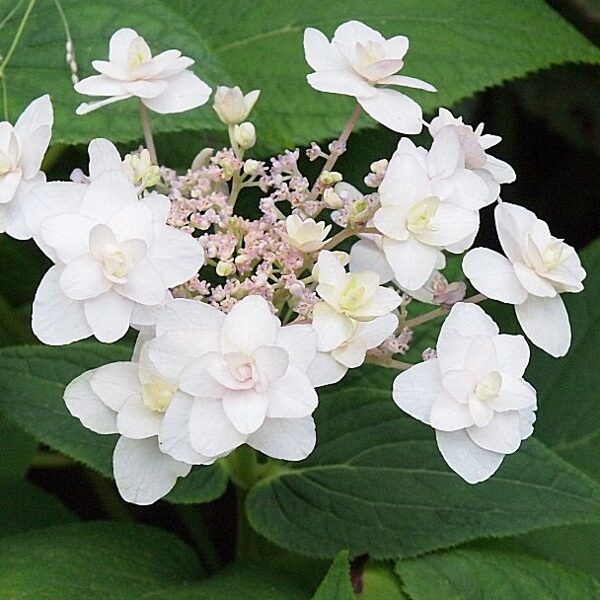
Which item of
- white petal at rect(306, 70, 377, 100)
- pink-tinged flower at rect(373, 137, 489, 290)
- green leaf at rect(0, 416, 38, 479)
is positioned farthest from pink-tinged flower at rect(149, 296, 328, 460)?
green leaf at rect(0, 416, 38, 479)

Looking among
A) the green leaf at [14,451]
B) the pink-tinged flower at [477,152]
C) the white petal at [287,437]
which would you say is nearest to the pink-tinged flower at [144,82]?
Result: the pink-tinged flower at [477,152]

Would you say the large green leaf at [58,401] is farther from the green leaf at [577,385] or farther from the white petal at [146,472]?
the green leaf at [577,385]

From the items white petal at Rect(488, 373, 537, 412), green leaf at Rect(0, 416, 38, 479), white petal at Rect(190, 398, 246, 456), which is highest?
white petal at Rect(488, 373, 537, 412)

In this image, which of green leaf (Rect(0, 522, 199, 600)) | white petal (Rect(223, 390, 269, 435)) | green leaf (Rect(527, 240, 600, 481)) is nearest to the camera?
white petal (Rect(223, 390, 269, 435))

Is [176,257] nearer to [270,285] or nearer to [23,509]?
[270,285]

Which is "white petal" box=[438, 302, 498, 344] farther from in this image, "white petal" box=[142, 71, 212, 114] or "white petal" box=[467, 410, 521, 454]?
"white petal" box=[142, 71, 212, 114]

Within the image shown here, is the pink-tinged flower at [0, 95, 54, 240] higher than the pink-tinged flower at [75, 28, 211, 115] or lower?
lower
